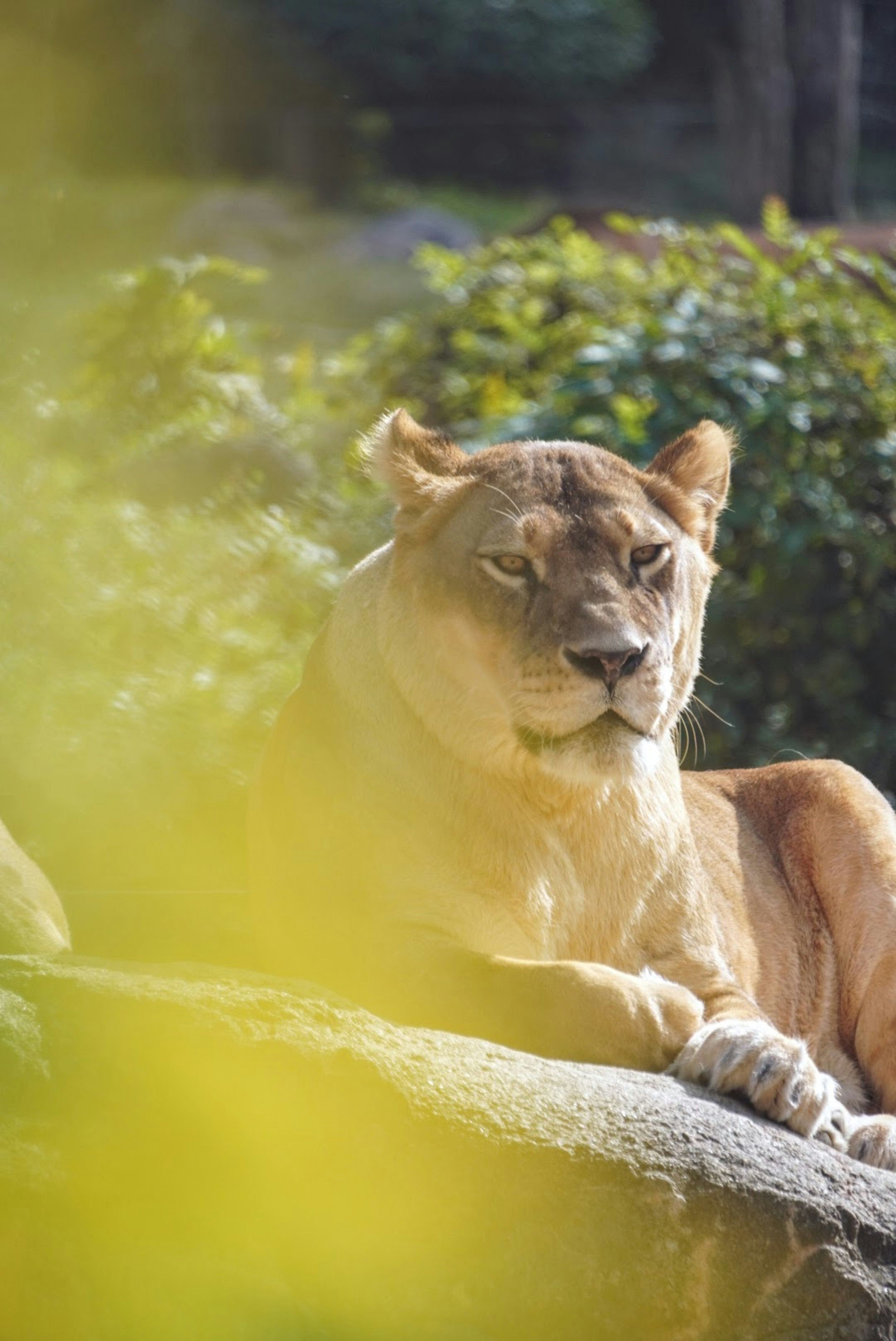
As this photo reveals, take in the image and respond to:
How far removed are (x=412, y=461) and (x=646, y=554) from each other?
530mm

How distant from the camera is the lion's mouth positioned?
2928mm

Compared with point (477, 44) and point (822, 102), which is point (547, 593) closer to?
point (822, 102)

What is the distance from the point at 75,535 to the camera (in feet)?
16.6

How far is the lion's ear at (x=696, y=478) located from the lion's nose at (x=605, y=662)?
57 cm

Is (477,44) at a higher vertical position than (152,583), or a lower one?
lower

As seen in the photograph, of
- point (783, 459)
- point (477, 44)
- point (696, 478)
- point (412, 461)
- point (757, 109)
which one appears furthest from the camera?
point (477, 44)

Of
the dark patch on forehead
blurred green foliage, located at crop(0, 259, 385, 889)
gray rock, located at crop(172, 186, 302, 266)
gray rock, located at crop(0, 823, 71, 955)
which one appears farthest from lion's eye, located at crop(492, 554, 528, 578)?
gray rock, located at crop(172, 186, 302, 266)

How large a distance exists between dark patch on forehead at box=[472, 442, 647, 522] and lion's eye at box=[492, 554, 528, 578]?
115 millimetres

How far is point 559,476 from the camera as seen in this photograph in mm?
3199

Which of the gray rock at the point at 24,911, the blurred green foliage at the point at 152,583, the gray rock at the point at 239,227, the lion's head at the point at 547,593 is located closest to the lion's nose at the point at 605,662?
the lion's head at the point at 547,593

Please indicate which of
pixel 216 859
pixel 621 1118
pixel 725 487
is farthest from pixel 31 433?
pixel 621 1118

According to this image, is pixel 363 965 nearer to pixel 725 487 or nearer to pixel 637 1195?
pixel 637 1195

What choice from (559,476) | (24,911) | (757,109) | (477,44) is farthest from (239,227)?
(24,911)

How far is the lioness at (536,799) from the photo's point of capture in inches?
112
